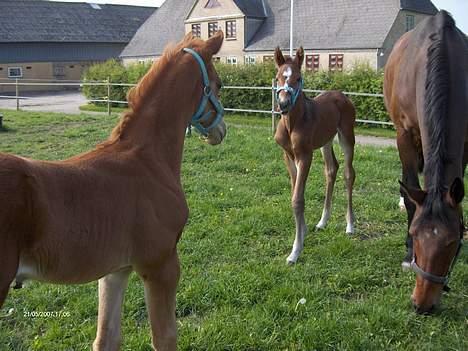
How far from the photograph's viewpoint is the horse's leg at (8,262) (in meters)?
Answer: 1.89

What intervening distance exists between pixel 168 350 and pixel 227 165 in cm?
533

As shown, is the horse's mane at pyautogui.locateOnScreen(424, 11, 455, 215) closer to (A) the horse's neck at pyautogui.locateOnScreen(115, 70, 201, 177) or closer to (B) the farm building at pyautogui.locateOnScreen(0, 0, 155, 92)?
(A) the horse's neck at pyautogui.locateOnScreen(115, 70, 201, 177)

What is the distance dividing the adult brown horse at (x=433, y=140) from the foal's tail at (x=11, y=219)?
7.31ft

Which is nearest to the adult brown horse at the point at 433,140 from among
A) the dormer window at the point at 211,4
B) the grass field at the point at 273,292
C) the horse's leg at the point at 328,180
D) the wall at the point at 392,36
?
the grass field at the point at 273,292

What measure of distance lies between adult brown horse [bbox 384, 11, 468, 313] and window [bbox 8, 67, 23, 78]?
37.5 meters

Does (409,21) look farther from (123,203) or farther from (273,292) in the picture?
(123,203)

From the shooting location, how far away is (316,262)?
178 inches

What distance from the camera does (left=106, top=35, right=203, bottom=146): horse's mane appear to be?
2.79 m

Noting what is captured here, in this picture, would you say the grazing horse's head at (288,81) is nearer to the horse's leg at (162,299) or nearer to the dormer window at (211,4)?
the horse's leg at (162,299)

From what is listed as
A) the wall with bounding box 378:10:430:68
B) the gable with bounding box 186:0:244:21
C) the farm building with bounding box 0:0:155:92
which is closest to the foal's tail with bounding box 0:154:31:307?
the wall with bounding box 378:10:430:68

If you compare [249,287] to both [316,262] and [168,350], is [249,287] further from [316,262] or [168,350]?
[168,350]

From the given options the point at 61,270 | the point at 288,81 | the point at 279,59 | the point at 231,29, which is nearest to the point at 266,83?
the point at 279,59

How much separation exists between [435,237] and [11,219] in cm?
239

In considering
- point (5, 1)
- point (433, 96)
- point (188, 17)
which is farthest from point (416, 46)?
point (5, 1)
